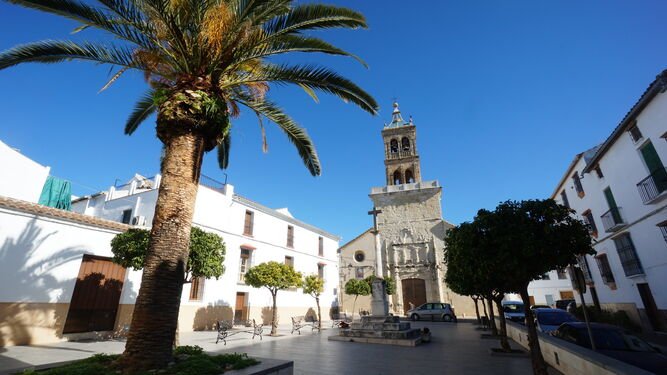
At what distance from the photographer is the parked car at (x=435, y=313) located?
2230cm

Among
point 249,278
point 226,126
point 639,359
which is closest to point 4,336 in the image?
point 249,278

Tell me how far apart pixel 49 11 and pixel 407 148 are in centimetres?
3106

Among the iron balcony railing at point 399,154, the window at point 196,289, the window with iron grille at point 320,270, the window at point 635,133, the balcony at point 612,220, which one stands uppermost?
the iron balcony railing at point 399,154

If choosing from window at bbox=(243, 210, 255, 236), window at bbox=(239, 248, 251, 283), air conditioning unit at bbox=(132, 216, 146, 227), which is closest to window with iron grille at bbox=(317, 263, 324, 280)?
window at bbox=(239, 248, 251, 283)

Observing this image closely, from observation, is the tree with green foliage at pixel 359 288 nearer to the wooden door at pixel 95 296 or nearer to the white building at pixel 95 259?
the white building at pixel 95 259

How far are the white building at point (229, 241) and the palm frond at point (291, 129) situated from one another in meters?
10.8

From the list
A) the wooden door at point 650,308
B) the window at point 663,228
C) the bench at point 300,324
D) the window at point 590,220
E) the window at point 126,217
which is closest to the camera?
the window at point 663,228

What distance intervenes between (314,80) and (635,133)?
557 inches

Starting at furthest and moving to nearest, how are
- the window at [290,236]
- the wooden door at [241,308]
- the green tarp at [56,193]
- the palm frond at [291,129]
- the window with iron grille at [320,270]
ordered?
1. the window with iron grille at [320,270]
2. the window at [290,236]
3. the wooden door at [241,308]
4. the green tarp at [56,193]
5. the palm frond at [291,129]

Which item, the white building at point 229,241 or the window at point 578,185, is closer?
the white building at point 229,241

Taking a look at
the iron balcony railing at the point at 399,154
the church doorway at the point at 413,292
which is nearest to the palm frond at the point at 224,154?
the church doorway at the point at 413,292

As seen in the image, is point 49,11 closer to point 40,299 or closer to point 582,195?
point 40,299

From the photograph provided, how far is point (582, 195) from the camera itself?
18.4 metres

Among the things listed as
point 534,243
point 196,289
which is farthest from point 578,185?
point 196,289
